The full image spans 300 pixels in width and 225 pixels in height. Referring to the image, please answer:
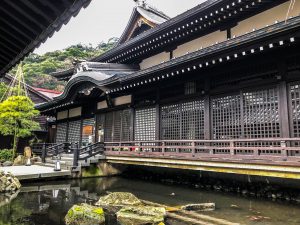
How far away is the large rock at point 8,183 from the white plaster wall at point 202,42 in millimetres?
10114

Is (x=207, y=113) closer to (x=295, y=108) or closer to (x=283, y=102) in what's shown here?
(x=283, y=102)

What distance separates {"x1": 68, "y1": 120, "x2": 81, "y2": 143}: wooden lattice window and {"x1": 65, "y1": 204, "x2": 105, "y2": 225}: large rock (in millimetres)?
14467

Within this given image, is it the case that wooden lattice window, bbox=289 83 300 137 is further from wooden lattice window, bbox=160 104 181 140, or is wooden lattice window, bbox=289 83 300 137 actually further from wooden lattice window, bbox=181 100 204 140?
wooden lattice window, bbox=160 104 181 140

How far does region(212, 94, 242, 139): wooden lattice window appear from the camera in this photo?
35.1ft

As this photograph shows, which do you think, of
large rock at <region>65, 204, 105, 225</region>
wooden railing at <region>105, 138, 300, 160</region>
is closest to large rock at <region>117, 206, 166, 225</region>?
large rock at <region>65, 204, 105, 225</region>

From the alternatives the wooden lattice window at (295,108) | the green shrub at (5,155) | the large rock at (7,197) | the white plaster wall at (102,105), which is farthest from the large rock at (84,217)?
the green shrub at (5,155)

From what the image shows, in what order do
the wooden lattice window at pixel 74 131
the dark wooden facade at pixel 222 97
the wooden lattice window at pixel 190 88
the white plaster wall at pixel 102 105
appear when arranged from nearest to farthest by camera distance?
the dark wooden facade at pixel 222 97, the wooden lattice window at pixel 190 88, the white plaster wall at pixel 102 105, the wooden lattice window at pixel 74 131

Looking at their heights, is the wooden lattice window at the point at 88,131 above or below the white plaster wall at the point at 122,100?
below

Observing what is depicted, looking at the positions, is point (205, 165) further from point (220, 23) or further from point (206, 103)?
point (220, 23)

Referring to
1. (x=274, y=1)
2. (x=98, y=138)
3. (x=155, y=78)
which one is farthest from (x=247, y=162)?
(x=98, y=138)

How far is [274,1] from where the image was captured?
1104 cm

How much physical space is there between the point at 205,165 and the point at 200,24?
702 centimetres

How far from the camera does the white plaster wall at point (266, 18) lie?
426 inches

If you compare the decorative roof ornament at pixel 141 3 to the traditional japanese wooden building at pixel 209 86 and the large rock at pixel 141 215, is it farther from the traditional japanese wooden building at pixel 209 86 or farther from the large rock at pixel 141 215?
the large rock at pixel 141 215
